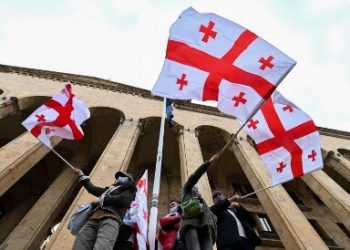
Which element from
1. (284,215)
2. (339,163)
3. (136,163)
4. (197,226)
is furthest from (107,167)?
(339,163)

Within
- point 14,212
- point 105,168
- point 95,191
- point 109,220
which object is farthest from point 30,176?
point 109,220

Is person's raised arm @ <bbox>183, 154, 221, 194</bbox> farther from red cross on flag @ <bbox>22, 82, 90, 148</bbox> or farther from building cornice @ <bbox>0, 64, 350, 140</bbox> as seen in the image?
building cornice @ <bbox>0, 64, 350, 140</bbox>

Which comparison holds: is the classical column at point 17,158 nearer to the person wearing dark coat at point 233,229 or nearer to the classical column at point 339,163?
the person wearing dark coat at point 233,229

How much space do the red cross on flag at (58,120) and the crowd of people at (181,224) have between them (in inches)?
92.8

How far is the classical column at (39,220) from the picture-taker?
9.99 m

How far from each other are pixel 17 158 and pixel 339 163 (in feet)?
43.3

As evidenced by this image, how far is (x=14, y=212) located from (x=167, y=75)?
1078 centimetres

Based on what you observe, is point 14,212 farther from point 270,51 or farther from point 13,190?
point 270,51

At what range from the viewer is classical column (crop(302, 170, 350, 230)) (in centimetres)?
955

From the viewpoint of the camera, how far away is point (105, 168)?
358 inches

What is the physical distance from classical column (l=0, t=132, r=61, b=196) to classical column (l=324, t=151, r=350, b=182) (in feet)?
40.4

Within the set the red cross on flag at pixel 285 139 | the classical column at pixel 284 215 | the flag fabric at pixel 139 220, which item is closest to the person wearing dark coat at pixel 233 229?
the flag fabric at pixel 139 220

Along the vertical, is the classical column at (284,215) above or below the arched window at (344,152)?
below

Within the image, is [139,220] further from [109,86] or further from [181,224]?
[109,86]
